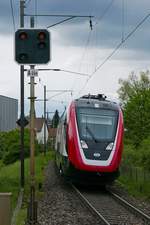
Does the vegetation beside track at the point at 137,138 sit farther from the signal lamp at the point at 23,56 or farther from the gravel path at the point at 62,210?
the signal lamp at the point at 23,56

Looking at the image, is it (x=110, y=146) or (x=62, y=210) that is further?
(x=110, y=146)

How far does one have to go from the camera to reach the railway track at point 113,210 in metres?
16.3

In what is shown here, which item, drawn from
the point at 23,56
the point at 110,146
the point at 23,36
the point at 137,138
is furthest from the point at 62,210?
A: the point at 137,138

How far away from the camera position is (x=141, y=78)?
9700cm

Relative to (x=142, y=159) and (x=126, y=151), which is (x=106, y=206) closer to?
(x=142, y=159)

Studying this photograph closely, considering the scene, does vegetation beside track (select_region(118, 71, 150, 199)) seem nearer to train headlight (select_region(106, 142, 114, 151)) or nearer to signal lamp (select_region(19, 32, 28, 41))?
train headlight (select_region(106, 142, 114, 151))

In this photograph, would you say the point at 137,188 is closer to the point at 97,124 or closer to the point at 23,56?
the point at 97,124

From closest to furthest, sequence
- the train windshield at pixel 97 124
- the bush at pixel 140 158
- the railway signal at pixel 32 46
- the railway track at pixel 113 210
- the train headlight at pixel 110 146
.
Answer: the railway signal at pixel 32 46 < the railway track at pixel 113 210 < the train headlight at pixel 110 146 < the train windshield at pixel 97 124 < the bush at pixel 140 158

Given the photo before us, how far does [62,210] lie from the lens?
18.6 metres

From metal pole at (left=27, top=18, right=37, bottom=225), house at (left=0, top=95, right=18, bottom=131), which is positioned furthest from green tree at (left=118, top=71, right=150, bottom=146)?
metal pole at (left=27, top=18, right=37, bottom=225)

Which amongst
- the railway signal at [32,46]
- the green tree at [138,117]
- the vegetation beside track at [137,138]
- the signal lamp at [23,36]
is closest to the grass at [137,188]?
the vegetation beside track at [137,138]

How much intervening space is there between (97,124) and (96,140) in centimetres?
85

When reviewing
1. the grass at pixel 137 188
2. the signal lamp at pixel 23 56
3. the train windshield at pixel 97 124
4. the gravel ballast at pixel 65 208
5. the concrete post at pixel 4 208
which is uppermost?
the signal lamp at pixel 23 56

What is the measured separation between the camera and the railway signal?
13.0 m
